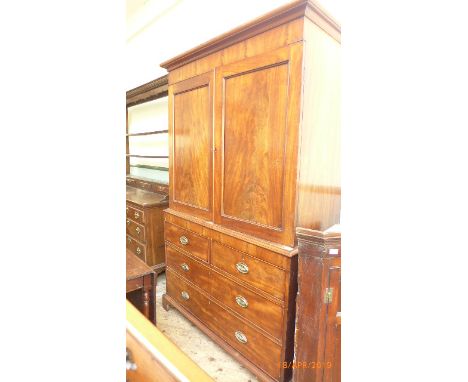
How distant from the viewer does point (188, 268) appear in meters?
1.96

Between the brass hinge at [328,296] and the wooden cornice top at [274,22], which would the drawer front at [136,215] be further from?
the brass hinge at [328,296]

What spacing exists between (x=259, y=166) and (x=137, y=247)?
6.38 ft

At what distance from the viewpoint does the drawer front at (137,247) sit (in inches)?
108

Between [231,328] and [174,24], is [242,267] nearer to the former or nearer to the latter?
[231,328]

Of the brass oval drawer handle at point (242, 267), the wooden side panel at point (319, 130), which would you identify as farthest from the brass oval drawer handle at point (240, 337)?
the wooden side panel at point (319, 130)

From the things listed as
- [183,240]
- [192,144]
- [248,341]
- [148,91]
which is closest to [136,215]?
[183,240]

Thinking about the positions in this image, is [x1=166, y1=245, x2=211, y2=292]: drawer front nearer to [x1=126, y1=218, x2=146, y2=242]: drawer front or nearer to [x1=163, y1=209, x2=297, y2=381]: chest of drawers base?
[x1=163, y1=209, x2=297, y2=381]: chest of drawers base

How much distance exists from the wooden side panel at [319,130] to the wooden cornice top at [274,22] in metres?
0.05

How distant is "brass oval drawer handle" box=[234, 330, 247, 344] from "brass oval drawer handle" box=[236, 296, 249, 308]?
0.55 ft

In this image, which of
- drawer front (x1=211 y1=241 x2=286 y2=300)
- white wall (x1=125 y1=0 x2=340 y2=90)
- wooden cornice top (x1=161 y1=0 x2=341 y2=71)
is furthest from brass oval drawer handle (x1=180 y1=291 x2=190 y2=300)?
white wall (x1=125 y1=0 x2=340 y2=90)

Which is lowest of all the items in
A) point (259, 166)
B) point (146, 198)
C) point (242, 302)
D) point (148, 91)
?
point (242, 302)
